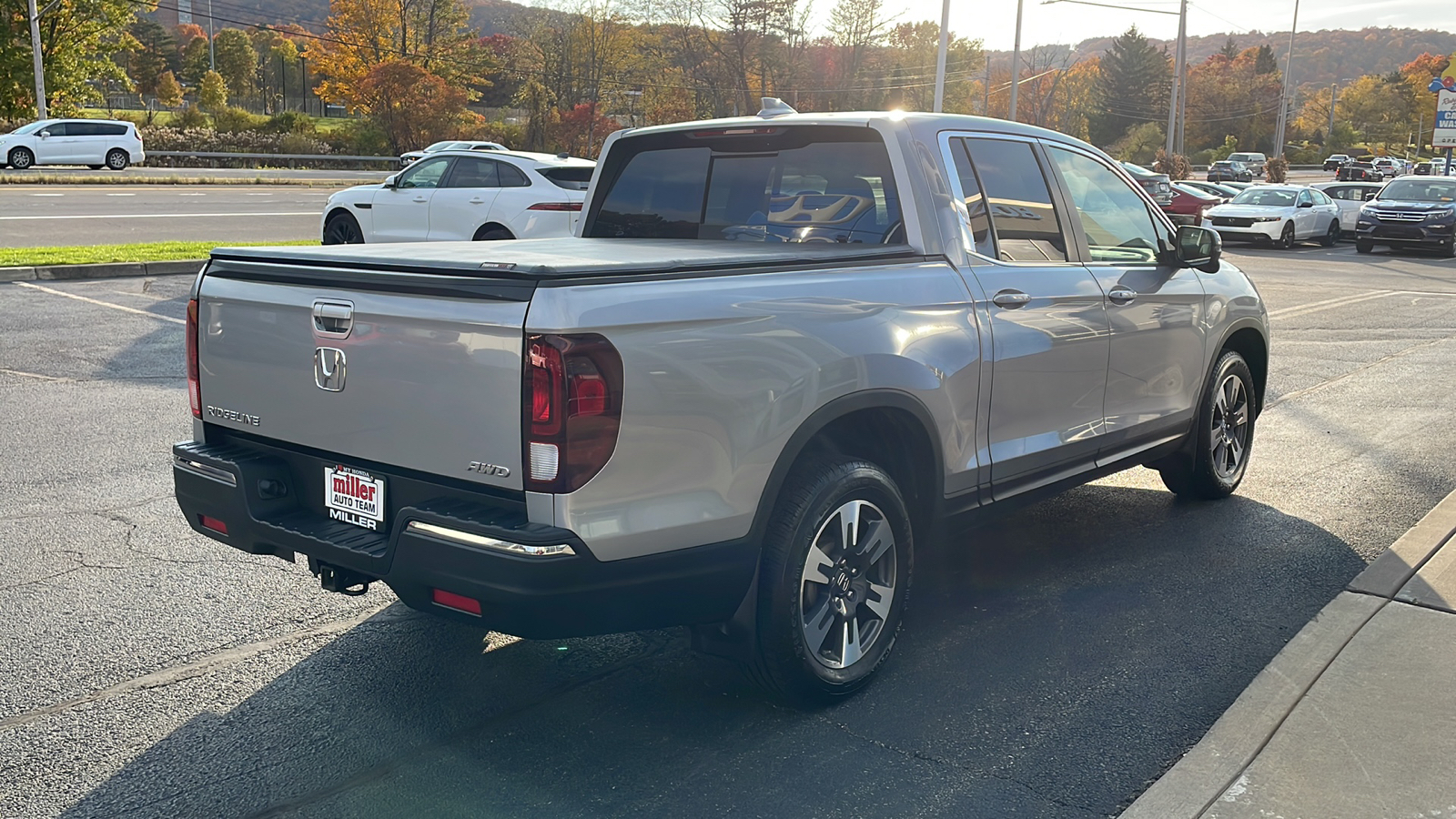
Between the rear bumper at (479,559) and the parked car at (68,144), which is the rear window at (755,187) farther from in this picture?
the parked car at (68,144)

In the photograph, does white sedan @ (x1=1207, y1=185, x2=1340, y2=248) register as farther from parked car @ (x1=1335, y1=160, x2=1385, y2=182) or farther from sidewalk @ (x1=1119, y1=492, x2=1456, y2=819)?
parked car @ (x1=1335, y1=160, x2=1385, y2=182)

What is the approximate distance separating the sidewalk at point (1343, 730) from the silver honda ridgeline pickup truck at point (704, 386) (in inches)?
42.8

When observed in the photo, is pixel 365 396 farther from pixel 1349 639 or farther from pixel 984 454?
pixel 1349 639

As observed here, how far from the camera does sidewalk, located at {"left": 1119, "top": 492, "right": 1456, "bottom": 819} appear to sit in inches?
131

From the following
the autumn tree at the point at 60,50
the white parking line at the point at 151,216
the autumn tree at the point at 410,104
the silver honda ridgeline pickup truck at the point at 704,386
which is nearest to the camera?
the silver honda ridgeline pickup truck at the point at 704,386

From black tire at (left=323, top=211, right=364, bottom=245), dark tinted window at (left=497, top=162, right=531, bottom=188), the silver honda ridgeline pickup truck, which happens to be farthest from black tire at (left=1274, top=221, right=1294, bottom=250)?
the silver honda ridgeline pickup truck

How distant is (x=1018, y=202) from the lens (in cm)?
488

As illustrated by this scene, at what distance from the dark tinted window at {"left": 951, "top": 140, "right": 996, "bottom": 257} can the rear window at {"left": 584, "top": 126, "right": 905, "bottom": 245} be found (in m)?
0.32

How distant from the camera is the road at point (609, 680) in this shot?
3.39m

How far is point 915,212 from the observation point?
4430 mm

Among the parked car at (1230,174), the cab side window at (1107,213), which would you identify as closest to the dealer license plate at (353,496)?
the cab side window at (1107,213)

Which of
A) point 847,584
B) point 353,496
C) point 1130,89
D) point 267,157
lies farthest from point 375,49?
point 847,584

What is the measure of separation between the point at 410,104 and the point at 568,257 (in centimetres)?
5330

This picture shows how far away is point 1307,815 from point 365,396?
2.82 m
